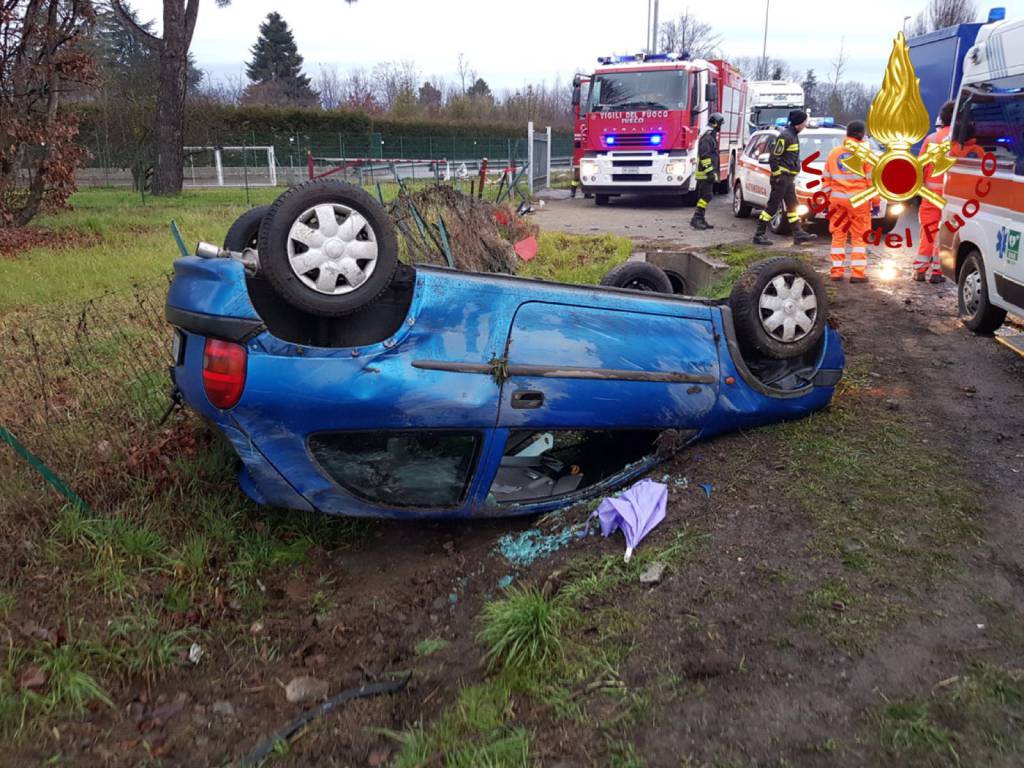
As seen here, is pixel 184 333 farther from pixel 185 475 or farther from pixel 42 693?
pixel 42 693

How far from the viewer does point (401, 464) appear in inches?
132

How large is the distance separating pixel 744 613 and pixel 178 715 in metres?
2.08

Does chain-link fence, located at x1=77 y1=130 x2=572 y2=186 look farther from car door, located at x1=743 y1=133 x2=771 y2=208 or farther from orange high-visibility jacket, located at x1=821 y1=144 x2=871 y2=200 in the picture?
orange high-visibility jacket, located at x1=821 y1=144 x2=871 y2=200

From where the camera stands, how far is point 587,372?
3436mm

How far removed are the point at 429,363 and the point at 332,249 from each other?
0.60 m

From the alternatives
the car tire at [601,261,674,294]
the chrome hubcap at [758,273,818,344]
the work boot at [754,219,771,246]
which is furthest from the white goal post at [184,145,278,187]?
the chrome hubcap at [758,273,818,344]

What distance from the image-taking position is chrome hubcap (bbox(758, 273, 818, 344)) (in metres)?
3.92

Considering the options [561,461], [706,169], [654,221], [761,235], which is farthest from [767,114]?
[561,461]

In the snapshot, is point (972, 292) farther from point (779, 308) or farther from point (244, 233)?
point (244, 233)

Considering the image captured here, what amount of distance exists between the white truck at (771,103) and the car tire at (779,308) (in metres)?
25.0

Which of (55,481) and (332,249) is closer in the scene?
(332,249)

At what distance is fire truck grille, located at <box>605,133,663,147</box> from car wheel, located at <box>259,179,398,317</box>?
15.3 m

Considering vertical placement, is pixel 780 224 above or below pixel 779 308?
below

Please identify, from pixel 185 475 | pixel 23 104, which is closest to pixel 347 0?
pixel 23 104
